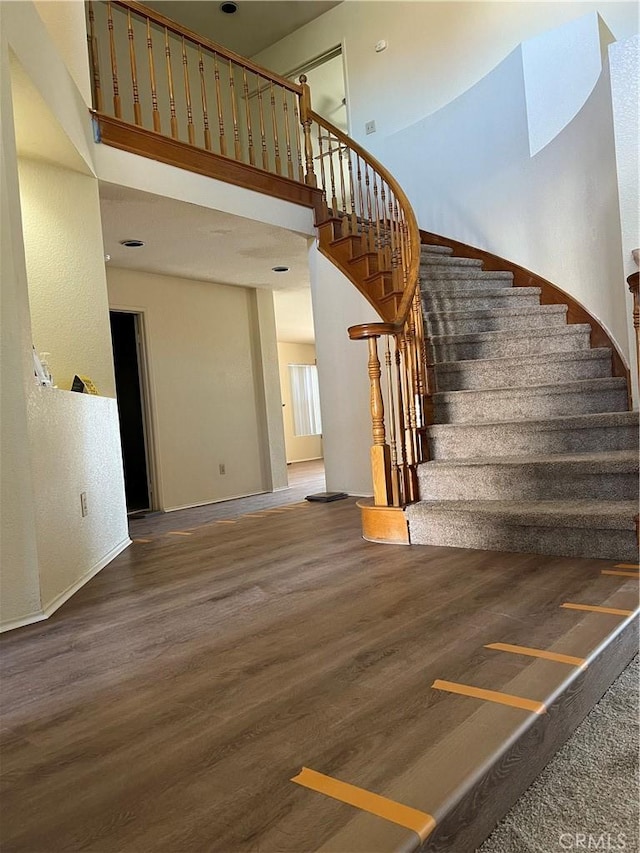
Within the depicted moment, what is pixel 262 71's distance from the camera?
4.97 m

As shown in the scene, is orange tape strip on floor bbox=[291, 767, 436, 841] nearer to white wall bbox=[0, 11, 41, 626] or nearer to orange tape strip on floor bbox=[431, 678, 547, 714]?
orange tape strip on floor bbox=[431, 678, 547, 714]

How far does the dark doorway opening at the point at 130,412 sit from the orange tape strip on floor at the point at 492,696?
4.76m

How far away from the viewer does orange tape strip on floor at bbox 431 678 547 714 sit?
140cm

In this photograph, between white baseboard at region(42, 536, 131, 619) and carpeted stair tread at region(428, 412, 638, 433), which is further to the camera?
carpeted stair tread at region(428, 412, 638, 433)

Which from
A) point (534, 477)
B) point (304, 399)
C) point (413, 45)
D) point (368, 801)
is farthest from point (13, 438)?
point (304, 399)

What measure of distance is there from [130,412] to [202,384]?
75 centimetres

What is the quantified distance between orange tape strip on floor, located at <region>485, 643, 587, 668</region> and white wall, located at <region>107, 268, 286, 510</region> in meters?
4.49

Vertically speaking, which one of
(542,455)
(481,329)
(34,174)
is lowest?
(542,455)

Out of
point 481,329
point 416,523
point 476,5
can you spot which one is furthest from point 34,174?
point 476,5

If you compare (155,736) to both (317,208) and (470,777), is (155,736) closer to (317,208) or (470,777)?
(470,777)

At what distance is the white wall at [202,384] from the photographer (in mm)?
5863

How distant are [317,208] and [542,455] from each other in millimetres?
3128

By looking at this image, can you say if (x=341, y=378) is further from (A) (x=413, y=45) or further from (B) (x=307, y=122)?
(A) (x=413, y=45)

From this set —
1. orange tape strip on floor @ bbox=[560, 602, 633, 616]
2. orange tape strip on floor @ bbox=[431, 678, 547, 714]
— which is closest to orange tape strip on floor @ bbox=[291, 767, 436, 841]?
orange tape strip on floor @ bbox=[431, 678, 547, 714]
